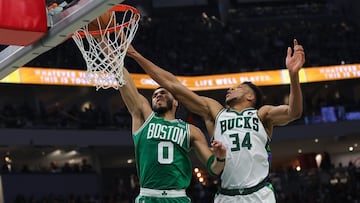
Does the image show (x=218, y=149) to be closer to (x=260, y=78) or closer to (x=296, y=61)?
(x=296, y=61)

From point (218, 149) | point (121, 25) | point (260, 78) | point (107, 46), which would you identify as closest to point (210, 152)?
point (218, 149)

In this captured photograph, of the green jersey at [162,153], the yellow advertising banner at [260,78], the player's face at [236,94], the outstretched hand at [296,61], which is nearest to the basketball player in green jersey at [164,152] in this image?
the green jersey at [162,153]

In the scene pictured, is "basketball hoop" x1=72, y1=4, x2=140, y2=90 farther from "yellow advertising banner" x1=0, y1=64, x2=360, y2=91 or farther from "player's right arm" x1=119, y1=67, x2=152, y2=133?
→ "yellow advertising banner" x1=0, y1=64, x2=360, y2=91

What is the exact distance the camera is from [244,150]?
4898 mm

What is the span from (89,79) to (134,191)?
13.9 m

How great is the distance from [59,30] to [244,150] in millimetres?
1631

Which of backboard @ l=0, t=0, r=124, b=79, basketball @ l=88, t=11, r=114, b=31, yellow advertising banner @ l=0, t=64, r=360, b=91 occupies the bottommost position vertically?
backboard @ l=0, t=0, r=124, b=79

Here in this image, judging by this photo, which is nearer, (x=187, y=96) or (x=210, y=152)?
(x=210, y=152)

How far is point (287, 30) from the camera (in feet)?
94.2

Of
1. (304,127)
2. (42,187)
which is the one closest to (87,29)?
(42,187)

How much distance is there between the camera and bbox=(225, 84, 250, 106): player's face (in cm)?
514

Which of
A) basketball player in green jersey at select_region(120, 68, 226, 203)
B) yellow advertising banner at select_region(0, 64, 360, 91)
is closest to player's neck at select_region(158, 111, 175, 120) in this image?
basketball player in green jersey at select_region(120, 68, 226, 203)

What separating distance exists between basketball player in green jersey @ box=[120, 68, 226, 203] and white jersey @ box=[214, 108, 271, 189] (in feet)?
0.54

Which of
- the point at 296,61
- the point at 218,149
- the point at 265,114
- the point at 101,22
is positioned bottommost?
the point at 218,149
